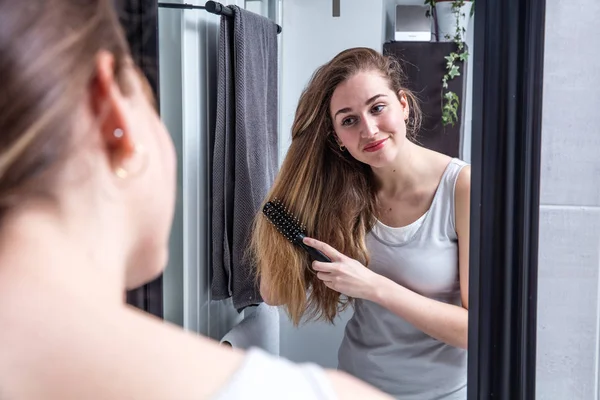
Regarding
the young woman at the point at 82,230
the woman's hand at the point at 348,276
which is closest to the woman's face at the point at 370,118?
the woman's hand at the point at 348,276

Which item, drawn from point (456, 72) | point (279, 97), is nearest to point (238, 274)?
point (279, 97)

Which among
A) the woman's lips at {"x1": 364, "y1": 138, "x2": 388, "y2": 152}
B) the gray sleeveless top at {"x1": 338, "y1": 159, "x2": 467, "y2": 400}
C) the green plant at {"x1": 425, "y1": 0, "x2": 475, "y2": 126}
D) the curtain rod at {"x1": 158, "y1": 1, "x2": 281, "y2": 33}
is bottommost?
the gray sleeveless top at {"x1": 338, "y1": 159, "x2": 467, "y2": 400}

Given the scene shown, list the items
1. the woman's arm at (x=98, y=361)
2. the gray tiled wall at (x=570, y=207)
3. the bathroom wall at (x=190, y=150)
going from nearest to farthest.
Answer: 1. the woman's arm at (x=98, y=361)
2. the gray tiled wall at (x=570, y=207)
3. the bathroom wall at (x=190, y=150)

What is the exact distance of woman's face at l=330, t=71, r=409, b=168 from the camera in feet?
1.81

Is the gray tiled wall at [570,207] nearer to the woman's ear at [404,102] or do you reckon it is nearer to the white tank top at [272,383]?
the woman's ear at [404,102]

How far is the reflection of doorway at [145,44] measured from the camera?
537 millimetres

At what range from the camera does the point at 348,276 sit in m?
0.56

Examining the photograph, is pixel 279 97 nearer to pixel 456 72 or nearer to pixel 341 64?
pixel 341 64

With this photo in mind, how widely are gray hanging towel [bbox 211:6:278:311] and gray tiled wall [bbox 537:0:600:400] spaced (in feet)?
0.87

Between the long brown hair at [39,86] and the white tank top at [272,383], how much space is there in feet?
0.40

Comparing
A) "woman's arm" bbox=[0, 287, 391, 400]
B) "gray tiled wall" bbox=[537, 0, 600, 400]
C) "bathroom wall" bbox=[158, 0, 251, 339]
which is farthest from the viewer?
"bathroom wall" bbox=[158, 0, 251, 339]

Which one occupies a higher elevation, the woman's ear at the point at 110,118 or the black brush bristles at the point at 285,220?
the woman's ear at the point at 110,118


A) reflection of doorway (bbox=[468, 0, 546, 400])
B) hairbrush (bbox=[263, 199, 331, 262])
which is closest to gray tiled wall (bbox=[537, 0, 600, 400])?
reflection of doorway (bbox=[468, 0, 546, 400])

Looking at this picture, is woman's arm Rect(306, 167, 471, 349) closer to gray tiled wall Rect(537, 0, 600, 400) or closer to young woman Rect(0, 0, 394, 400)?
gray tiled wall Rect(537, 0, 600, 400)
